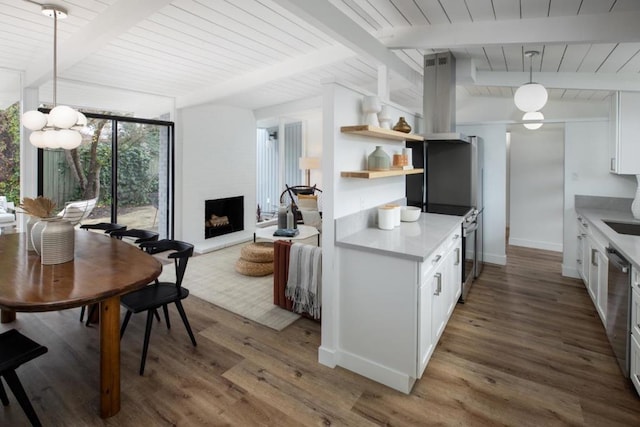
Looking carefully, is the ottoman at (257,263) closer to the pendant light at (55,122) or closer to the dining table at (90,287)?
the dining table at (90,287)

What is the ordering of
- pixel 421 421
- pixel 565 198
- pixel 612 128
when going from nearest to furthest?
pixel 421 421
pixel 612 128
pixel 565 198

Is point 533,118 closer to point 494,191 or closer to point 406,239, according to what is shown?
point 494,191

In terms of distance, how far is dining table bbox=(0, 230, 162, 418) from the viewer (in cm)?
168

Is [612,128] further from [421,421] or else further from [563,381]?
[421,421]

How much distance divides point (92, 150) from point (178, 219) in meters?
1.52

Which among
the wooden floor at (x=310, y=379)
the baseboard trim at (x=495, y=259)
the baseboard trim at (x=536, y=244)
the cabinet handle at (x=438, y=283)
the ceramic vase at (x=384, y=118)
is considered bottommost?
the wooden floor at (x=310, y=379)

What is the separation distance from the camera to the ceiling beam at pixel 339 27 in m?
2.10

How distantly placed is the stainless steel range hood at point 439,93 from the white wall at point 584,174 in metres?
1.67

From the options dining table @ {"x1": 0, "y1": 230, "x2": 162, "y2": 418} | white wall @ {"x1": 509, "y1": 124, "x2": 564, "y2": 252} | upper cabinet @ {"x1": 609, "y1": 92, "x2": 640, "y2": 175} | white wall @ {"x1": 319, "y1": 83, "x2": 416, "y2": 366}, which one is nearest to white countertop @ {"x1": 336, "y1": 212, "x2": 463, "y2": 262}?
white wall @ {"x1": 319, "y1": 83, "x2": 416, "y2": 366}

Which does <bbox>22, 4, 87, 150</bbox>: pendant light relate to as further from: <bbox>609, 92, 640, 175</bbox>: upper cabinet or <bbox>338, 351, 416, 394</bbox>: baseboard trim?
<bbox>609, 92, 640, 175</bbox>: upper cabinet

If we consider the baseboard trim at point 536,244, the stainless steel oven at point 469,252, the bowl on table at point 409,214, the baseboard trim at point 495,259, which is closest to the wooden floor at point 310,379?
the stainless steel oven at point 469,252

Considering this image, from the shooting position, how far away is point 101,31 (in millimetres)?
2590

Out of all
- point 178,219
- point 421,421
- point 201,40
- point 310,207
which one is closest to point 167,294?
point 421,421

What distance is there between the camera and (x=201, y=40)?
10.8 feet
